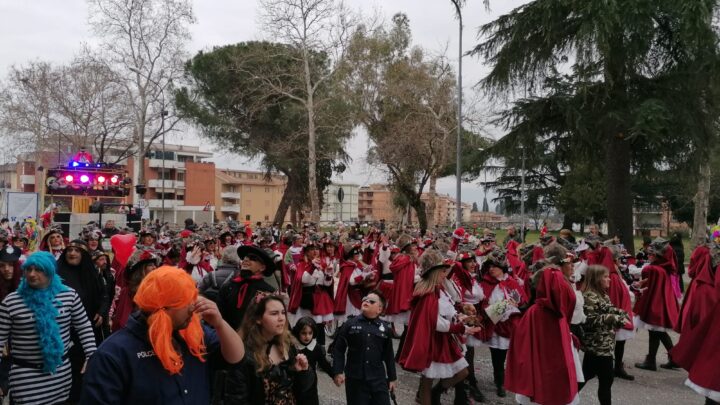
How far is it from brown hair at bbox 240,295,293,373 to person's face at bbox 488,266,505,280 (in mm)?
4023

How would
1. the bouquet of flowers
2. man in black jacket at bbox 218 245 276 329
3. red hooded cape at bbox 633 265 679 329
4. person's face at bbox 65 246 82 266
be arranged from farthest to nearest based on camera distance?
red hooded cape at bbox 633 265 679 329 → the bouquet of flowers → person's face at bbox 65 246 82 266 → man in black jacket at bbox 218 245 276 329

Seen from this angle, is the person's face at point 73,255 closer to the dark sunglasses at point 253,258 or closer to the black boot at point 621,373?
the dark sunglasses at point 253,258

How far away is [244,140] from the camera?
125 feet

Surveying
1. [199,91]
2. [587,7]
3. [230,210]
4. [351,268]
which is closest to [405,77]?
[199,91]

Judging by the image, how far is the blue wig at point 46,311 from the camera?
4172 millimetres

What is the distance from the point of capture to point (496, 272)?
284 inches

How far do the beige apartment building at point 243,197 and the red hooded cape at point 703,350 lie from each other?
84.5 m

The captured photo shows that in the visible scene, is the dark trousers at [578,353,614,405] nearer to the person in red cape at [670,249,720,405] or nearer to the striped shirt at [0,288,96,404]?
the person in red cape at [670,249,720,405]

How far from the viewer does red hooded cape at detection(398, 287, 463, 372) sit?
5.69 metres

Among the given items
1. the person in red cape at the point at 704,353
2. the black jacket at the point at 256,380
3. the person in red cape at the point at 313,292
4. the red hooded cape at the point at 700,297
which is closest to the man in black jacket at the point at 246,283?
the black jacket at the point at 256,380

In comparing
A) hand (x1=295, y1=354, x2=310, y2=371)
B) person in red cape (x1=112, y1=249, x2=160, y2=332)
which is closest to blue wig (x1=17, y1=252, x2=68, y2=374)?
person in red cape (x1=112, y1=249, x2=160, y2=332)

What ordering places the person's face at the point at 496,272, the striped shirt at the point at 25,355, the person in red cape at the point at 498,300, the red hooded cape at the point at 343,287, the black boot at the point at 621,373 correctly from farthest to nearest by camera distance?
the red hooded cape at the point at 343,287 < the black boot at the point at 621,373 < the person's face at the point at 496,272 < the person in red cape at the point at 498,300 < the striped shirt at the point at 25,355

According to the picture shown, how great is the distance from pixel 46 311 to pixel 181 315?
236 centimetres

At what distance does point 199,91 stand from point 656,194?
43.0 metres
